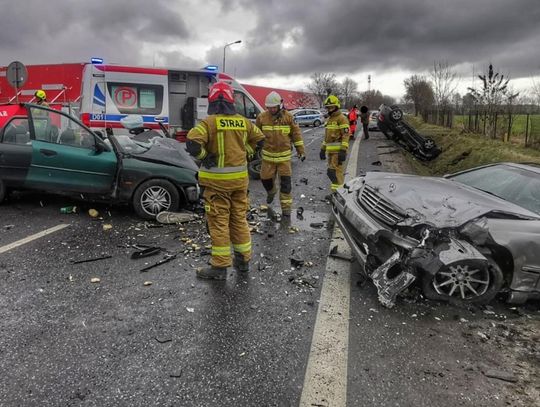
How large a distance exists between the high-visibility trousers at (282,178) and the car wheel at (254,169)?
3.15m

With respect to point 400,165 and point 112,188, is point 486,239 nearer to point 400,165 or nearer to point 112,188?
point 112,188

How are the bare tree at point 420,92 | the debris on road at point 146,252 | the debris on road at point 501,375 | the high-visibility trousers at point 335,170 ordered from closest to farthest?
1. the debris on road at point 501,375
2. the debris on road at point 146,252
3. the high-visibility trousers at point 335,170
4. the bare tree at point 420,92

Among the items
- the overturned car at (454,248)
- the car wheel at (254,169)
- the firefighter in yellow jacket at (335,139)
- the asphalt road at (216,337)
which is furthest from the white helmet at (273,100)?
the car wheel at (254,169)

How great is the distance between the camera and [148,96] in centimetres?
1004

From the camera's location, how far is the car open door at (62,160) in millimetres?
5840

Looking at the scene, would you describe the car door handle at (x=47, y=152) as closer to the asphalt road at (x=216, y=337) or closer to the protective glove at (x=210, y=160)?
the asphalt road at (x=216, y=337)

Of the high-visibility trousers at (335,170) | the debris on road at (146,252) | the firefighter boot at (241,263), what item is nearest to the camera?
the firefighter boot at (241,263)

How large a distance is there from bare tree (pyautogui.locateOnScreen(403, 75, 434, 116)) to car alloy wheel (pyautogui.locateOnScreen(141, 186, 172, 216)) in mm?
28194

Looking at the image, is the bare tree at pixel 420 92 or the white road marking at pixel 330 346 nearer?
the white road marking at pixel 330 346

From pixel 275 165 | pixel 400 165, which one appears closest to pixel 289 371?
pixel 275 165

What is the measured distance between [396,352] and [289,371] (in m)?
0.80

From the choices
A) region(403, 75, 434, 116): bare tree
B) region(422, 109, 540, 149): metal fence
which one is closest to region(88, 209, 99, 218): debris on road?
region(422, 109, 540, 149): metal fence

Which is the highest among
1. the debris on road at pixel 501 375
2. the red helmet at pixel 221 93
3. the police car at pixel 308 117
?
the police car at pixel 308 117

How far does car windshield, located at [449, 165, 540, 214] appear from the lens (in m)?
4.05
